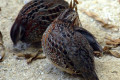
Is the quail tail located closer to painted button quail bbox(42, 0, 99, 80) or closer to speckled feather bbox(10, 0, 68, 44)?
painted button quail bbox(42, 0, 99, 80)

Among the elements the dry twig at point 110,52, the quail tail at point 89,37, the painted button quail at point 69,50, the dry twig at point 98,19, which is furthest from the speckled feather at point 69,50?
the dry twig at point 98,19

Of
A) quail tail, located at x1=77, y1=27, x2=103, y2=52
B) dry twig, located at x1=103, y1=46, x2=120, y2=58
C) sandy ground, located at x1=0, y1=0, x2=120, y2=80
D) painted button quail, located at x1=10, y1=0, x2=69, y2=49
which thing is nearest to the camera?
sandy ground, located at x1=0, y1=0, x2=120, y2=80

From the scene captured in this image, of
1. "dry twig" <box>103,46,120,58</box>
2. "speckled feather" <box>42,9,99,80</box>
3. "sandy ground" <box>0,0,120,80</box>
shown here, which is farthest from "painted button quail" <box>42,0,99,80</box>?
"dry twig" <box>103,46,120,58</box>

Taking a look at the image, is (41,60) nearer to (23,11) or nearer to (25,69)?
(25,69)

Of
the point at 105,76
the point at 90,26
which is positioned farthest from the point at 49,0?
the point at 105,76

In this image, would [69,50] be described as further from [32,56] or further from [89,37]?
[32,56]

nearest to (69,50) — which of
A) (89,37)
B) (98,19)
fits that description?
(89,37)

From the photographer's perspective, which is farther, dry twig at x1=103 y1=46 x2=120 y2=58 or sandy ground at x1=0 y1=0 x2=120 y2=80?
dry twig at x1=103 y1=46 x2=120 y2=58
